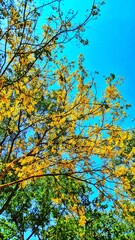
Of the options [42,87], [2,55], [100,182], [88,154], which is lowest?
[100,182]

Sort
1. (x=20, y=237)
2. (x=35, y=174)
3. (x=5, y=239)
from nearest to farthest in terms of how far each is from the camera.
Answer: (x=35, y=174), (x=5, y=239), (x=20, y=237)

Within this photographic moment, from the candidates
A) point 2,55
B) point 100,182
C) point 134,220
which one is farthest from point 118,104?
point 2,55

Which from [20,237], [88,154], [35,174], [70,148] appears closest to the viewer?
[35,174]

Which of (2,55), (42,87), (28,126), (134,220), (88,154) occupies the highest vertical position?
(42,87)

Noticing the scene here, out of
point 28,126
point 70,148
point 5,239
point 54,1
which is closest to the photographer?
point 54,1

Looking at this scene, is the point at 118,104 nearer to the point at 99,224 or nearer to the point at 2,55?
the point at 2,55

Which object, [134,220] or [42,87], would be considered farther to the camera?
[42,87]

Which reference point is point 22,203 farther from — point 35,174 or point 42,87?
point 35,174

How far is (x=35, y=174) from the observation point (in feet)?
19.5

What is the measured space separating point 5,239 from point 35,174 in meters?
6.98

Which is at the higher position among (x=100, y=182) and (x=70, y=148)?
(x=70, y=148)

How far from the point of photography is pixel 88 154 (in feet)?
21.4

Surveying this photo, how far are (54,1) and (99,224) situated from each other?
9284mm

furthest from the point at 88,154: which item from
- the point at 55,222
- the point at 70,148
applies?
the point at 55,222
